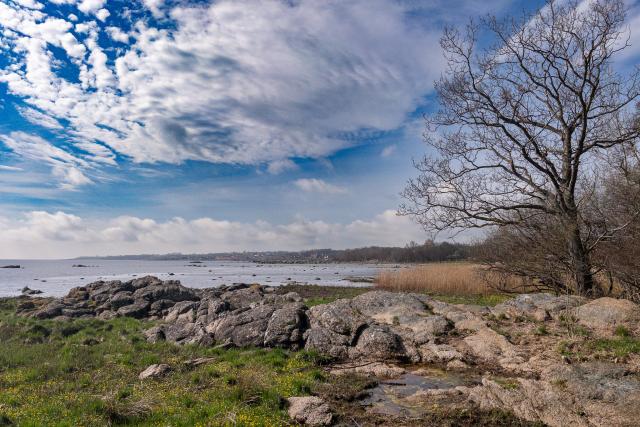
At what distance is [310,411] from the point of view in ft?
24.1

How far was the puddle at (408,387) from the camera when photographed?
7504 millimetres

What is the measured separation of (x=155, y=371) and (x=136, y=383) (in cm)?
68

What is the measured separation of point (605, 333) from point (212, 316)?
12.8 m

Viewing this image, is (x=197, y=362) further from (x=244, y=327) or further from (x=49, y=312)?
(x=49, y=312)

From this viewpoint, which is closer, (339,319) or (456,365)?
(456,365)

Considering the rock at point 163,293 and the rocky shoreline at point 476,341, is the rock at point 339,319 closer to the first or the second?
the rocky shoreline at point 476,341

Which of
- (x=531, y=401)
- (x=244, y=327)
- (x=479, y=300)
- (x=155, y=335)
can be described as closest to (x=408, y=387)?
(x=531, y=401)

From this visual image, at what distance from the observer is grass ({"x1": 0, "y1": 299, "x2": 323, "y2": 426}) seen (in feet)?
24.0

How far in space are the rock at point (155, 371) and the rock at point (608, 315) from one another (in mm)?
11530

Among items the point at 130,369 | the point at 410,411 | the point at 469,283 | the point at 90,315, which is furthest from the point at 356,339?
the point at 469,283

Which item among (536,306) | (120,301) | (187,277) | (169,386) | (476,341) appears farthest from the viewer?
(187,277)

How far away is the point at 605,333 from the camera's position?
10.9m

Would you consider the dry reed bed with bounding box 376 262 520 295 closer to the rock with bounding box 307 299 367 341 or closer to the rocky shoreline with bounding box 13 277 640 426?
the rocky shoreline with bounding box 13 277 640 426

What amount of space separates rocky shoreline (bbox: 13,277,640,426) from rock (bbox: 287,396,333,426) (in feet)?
0.15
